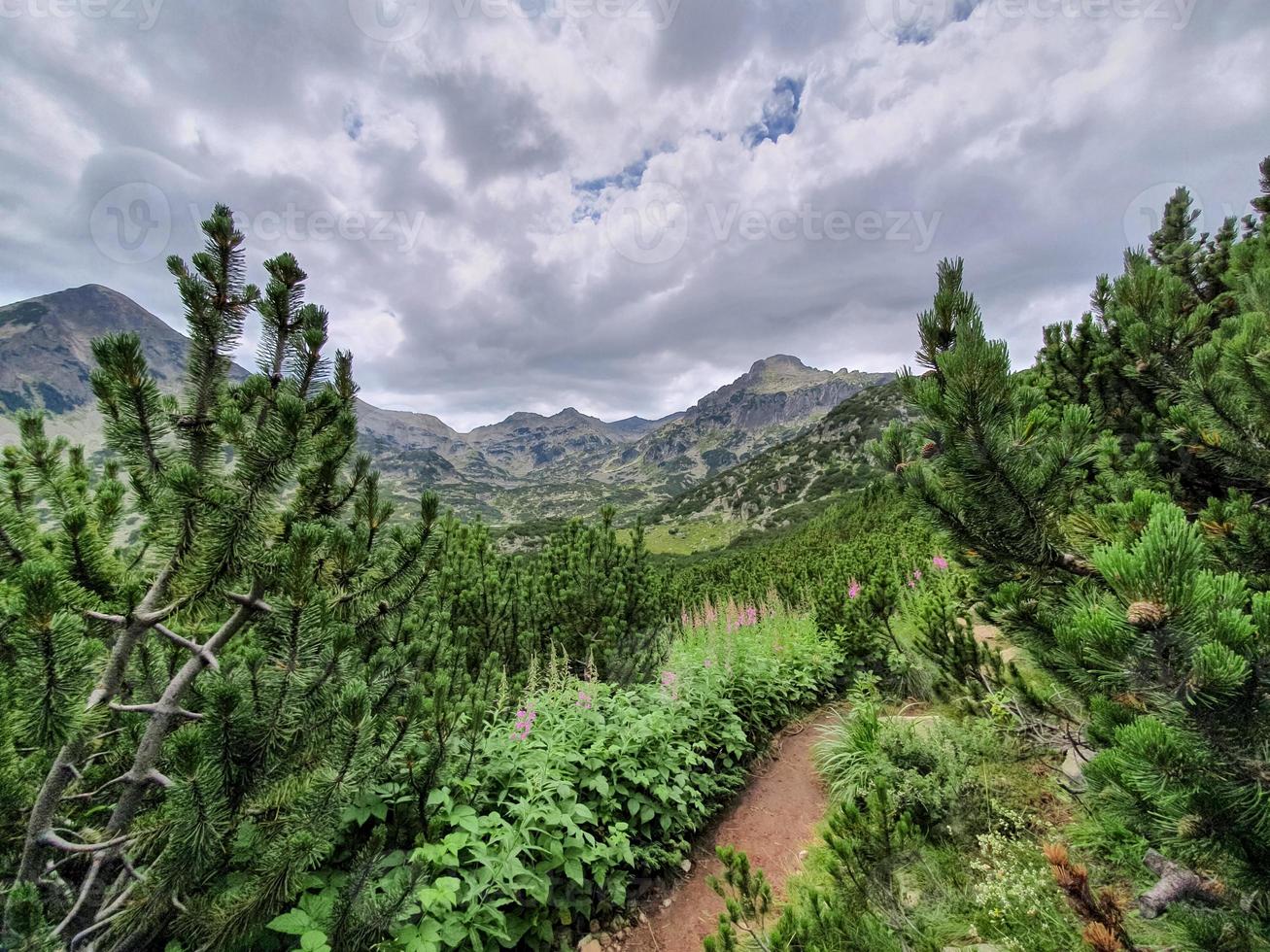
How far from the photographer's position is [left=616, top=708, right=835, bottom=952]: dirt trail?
449cm

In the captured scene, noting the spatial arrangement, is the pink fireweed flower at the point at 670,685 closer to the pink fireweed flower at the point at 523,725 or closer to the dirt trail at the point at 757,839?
the dirt trail at the point at 757,839

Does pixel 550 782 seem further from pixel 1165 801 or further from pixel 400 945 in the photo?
pixel 1165 801

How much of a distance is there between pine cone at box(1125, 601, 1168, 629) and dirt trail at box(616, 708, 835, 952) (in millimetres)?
4773

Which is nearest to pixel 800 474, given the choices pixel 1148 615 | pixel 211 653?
pixel 1148 615

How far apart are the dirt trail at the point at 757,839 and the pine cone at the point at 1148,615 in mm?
4773

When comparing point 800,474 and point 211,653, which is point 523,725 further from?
point 800,474

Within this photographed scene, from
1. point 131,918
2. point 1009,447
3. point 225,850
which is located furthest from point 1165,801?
point 131,918

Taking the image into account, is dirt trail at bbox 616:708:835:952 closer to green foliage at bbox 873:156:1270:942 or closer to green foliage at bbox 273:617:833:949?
green foliage at bbox 273:617:833:949

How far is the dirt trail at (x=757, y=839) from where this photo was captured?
4.49 meters

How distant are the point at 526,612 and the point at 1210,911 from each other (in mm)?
6295

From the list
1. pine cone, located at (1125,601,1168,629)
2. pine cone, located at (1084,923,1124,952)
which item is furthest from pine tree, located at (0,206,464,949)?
pine cone, located at (1084,923,1124,952)

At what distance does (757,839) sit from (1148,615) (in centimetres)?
561

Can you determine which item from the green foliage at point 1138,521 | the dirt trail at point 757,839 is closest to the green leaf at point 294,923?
the dirt trail at point 757,839

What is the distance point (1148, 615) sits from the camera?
1.38m
